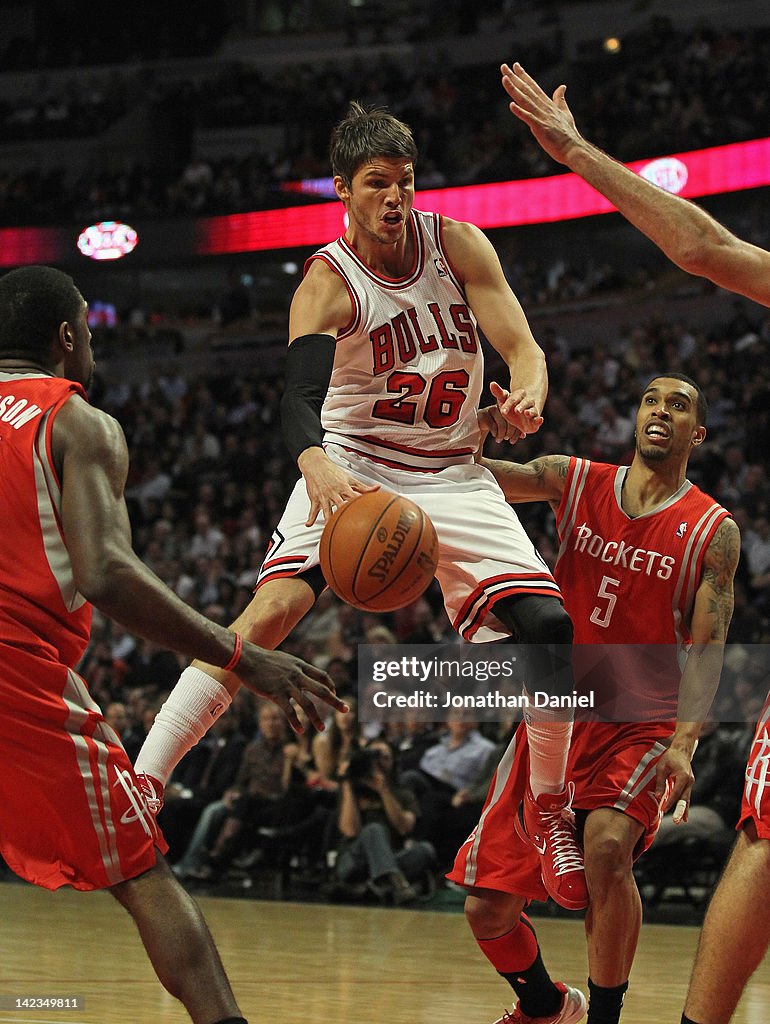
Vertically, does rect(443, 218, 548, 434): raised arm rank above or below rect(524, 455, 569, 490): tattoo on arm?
above

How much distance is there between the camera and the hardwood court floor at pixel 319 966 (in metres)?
5.87

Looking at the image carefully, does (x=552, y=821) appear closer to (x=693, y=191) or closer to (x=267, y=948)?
(x=267, y=948)

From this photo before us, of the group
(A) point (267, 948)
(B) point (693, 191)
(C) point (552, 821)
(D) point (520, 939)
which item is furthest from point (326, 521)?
(B) point (693, 191)

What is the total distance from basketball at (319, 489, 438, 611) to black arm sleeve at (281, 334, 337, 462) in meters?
0.27

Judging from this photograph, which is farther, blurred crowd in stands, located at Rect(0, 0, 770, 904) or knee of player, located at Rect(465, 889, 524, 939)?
blurred crowd in stands, located at Rect(0, 0, 770, 904)

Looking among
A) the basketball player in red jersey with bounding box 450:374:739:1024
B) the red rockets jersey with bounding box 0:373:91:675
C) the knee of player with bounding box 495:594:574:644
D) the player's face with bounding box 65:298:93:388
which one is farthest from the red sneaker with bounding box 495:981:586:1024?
the player's face with bounding box 65:298:93:388

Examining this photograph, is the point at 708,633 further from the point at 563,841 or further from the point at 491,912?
the point at 491,912

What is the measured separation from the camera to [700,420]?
5.52 m

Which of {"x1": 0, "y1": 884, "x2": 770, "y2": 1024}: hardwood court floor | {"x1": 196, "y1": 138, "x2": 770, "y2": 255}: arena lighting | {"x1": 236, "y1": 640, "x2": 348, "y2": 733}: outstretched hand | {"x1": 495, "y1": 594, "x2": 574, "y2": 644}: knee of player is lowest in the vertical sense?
{"x1": 0, "y1": 884, "x2": 770, "y2": 1024}: hardwood court floor

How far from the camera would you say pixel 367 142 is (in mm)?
4695

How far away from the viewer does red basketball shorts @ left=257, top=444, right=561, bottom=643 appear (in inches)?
184

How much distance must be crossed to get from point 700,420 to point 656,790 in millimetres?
1574

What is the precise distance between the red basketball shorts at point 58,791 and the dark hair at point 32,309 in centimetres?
81

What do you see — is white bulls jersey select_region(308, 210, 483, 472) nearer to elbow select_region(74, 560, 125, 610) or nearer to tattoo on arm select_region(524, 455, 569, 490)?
tattoo on arm select_region(524, 455, 569, 490)
